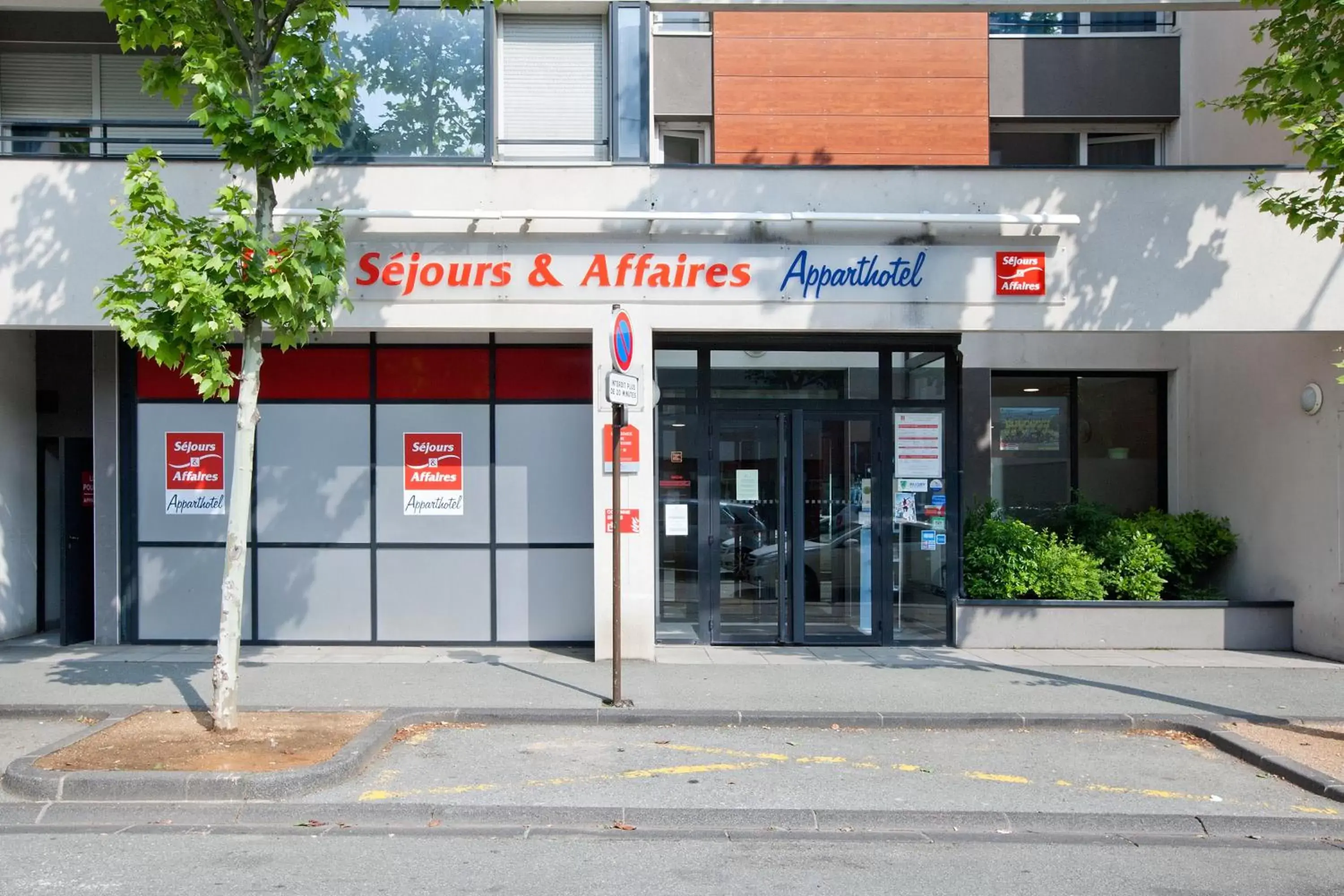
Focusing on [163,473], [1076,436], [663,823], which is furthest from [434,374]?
[1076,436]

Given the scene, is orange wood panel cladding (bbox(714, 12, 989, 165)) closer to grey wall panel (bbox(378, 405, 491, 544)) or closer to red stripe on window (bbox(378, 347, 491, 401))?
red stripe on window (bbox(378, 347, 491, 401))

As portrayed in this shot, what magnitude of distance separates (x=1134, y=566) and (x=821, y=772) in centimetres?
625

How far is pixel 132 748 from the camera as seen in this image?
24.8 feet

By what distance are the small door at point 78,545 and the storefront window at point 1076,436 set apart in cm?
1081

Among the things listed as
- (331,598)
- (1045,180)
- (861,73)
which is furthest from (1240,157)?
(331,598)

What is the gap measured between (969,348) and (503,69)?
6.63m

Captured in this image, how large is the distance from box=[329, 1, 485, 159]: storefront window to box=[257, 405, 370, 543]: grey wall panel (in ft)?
9.32

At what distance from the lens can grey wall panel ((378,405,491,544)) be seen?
12016 mm

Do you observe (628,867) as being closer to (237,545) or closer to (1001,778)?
(1001,778)

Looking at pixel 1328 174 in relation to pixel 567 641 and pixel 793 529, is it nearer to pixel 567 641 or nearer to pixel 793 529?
pixel 793 529

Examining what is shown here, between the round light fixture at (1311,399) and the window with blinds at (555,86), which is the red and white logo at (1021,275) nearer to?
the round light fixture at (1311,399)

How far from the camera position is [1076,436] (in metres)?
14.4

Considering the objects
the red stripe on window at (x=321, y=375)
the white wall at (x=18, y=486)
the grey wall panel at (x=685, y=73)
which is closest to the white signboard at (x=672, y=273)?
the red stripe on window at (x=321, y=375)

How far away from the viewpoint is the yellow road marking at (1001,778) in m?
7.40
